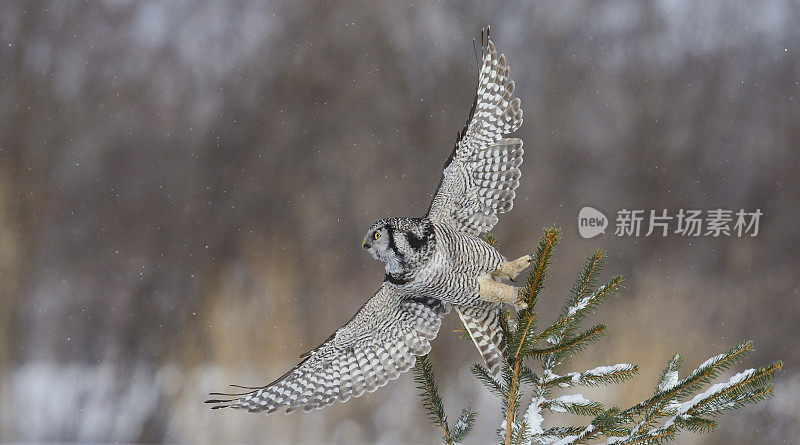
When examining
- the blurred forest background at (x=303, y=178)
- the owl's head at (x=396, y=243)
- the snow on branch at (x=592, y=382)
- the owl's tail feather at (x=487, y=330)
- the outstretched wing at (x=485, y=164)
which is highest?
the blurred forest background at (x=303, y=178)

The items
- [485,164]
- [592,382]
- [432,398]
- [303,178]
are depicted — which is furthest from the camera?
[303,178]

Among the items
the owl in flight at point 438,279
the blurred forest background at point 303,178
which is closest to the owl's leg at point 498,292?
the owl in flight at point 438,279

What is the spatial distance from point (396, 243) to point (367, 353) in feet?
0.73

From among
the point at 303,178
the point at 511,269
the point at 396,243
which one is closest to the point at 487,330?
the point at 511,269

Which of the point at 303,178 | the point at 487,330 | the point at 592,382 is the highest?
the point at 303,178

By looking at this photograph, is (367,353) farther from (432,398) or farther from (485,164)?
(485,164)

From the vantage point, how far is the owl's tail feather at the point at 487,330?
38.5 inches

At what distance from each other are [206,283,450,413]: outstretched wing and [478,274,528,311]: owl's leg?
0.45 ft

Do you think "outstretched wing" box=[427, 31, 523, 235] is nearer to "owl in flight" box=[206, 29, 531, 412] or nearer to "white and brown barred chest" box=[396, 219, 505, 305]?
"owl in flight" box=[206, 29, 531, 412]

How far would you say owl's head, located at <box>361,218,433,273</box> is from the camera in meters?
0.84

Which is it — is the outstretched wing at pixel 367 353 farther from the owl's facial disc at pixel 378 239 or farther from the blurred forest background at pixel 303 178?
the blurred forest background at pixel 303 178

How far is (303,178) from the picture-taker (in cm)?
208

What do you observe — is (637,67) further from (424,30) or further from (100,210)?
(100,210)

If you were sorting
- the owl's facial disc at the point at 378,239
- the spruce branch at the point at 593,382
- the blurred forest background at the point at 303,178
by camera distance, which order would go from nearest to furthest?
the spruce branch at the point at 593,382, the owl's facial disc at the point at 378,239, the blurred forest background at the point at 303,178
